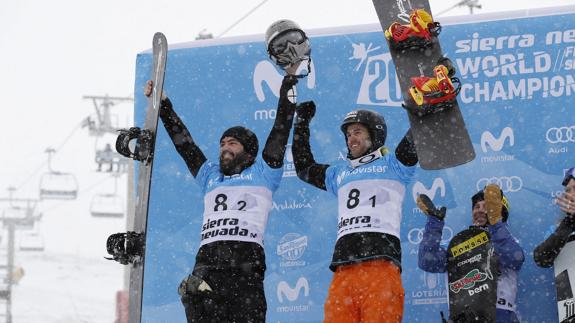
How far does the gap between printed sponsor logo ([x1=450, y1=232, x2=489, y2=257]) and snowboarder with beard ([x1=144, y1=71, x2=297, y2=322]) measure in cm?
135

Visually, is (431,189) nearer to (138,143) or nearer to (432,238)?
(432,238)

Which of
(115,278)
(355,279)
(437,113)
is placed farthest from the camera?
(115,278)

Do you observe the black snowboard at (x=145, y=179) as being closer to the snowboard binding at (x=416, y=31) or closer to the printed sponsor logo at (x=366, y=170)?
the printed sponsor logo at (x=366, y=170)

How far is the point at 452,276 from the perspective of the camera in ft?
19.3

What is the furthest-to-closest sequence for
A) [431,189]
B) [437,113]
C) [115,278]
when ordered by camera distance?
[115,278] < [431,189] < [437,113]

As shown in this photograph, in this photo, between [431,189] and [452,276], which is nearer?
[452,276]

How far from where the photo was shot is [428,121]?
5555 millimetres

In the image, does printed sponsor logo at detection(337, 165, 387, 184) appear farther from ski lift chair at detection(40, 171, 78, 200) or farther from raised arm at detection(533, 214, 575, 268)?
ski lift chair at detection(40, 171, 78, 200)

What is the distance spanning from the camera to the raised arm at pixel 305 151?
19.2 ft

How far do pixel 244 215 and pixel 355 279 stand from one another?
0.87 m

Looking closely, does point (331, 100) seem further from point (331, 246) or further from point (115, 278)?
Answer: point (115, 278)

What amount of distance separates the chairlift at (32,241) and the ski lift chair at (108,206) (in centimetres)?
1721

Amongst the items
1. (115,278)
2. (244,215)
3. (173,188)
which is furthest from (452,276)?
(115,278)

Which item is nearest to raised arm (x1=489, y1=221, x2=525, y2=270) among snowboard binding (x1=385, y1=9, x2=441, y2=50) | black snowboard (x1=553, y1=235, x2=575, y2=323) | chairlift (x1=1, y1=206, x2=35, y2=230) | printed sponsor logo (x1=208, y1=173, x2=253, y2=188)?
black snowboard (x1=553, y1=235, x2=575, y2=323)
